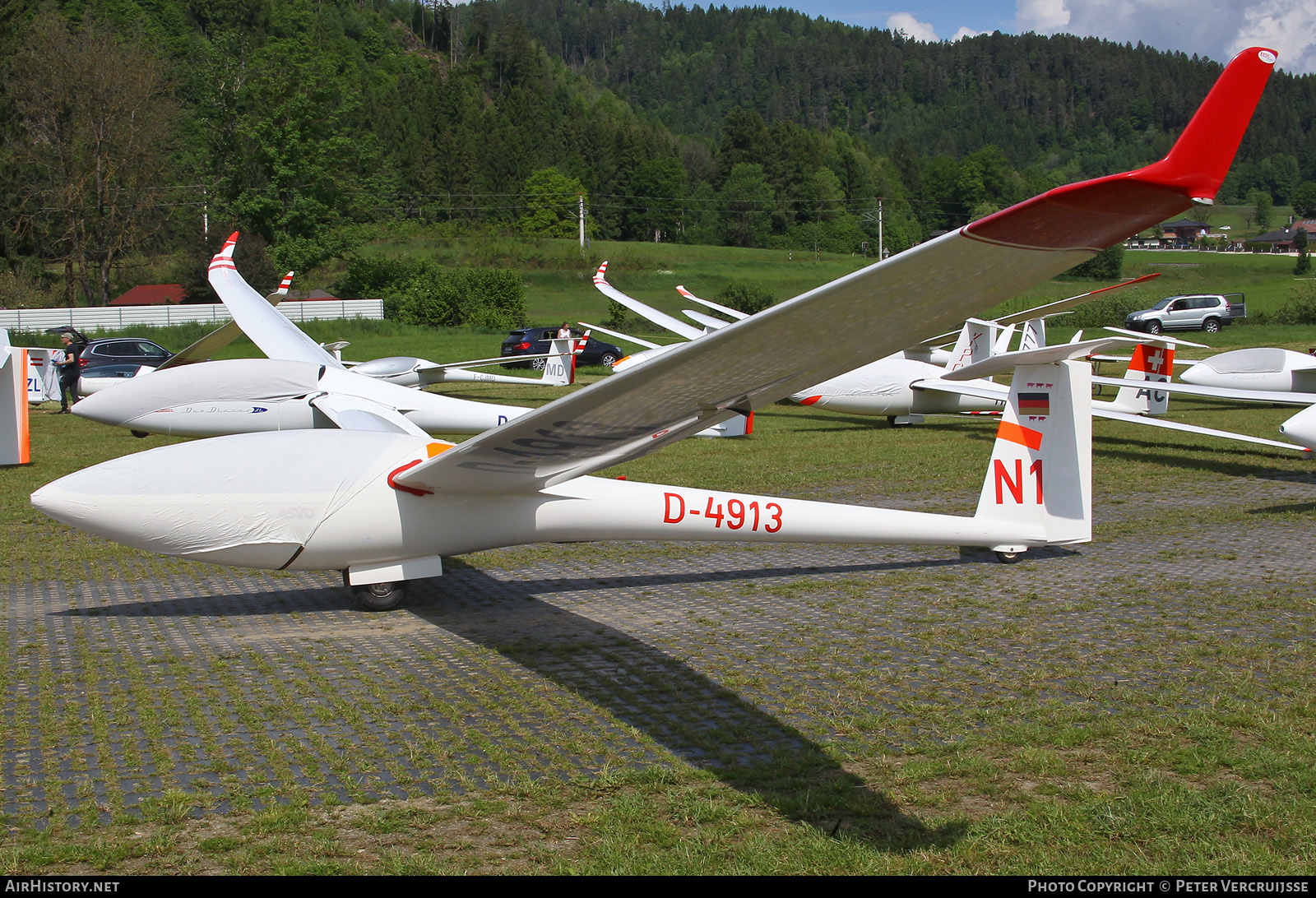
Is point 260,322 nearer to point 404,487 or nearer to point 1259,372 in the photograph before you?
point 404,487

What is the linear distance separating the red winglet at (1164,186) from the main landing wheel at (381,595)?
540 cm

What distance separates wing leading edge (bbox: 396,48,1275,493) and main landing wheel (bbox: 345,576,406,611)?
7.19ft

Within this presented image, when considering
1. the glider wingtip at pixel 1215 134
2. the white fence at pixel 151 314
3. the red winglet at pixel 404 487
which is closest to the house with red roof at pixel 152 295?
the white fence at pixel 151 314

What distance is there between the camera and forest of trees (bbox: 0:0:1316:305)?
54.7 meters

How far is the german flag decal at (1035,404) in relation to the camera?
25.1 feet

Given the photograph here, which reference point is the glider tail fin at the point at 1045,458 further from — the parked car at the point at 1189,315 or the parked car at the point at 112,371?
the parked car at the point at 1189,315

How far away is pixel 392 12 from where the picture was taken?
594ft

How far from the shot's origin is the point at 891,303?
3.10 meters

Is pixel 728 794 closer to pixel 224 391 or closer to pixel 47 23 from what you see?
pixel 224 391

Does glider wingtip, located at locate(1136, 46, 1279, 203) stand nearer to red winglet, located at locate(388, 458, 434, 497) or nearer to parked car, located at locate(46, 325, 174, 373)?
red winglet, located at locate(388, 458, 434, 497)

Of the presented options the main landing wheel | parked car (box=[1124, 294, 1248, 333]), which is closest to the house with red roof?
parked car (box=[1124, 294, 1248, 333])

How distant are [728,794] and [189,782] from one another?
2331mm

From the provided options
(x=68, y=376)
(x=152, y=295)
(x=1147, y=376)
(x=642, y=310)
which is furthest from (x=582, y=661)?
(x=152, y=295)

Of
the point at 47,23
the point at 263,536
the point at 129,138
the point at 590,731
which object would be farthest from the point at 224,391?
the point at 47,23
